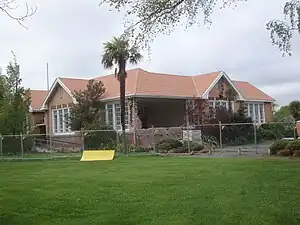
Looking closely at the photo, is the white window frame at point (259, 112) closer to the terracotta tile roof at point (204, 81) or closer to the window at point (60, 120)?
the terracotta tile roof at point (204, 81)

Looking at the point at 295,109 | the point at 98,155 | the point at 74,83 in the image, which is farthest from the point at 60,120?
the point at 295,109

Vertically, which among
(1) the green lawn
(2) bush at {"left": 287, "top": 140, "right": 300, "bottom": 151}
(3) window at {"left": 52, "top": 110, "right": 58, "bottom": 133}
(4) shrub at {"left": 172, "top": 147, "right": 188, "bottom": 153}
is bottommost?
(1) the green lawn

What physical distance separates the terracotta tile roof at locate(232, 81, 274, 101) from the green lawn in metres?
26.9

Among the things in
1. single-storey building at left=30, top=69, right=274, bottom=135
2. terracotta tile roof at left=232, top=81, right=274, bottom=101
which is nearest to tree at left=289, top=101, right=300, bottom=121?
terracotta tile roof at left=232, top=81, right=274, bottom=101

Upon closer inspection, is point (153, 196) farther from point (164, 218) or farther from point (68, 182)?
point (68, 182)

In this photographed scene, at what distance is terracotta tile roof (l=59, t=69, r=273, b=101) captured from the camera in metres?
34.0

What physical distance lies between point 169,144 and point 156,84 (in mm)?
8333

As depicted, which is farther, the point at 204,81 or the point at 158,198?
the point at 204,81

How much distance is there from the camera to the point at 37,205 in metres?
10.2

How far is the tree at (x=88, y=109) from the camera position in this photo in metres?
33.2

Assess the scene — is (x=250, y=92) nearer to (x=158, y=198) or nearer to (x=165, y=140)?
(x=165, y=140)

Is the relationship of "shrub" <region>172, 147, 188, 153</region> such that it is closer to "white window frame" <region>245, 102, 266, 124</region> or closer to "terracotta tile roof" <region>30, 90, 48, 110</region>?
"white window frame" <region>245, 102, 266, 124</region>

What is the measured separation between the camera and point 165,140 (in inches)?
1133

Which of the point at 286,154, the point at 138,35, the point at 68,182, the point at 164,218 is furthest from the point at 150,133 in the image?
the point at 164,218
